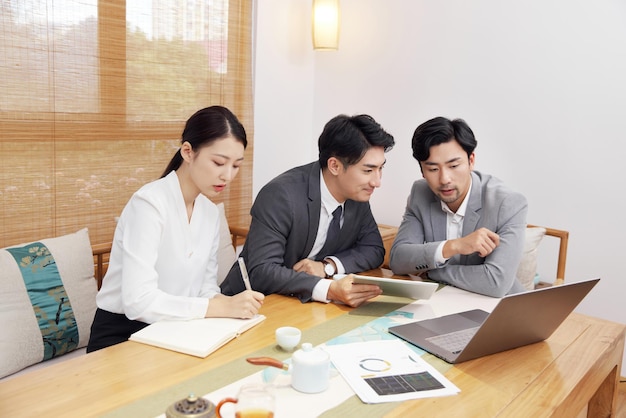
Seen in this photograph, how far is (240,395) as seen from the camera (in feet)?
3.48

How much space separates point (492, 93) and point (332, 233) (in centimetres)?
140

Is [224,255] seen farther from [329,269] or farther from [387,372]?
[387,372]

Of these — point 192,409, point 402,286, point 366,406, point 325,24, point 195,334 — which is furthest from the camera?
point 325,24

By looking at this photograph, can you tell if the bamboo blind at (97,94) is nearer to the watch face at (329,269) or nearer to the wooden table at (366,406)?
the watch face at (329,269)

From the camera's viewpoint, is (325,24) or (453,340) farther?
(325,24)

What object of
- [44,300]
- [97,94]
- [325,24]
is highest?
[325,24]

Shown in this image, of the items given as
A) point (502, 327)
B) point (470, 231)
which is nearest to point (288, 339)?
point (502, 327)

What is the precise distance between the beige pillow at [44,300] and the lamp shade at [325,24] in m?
1.80

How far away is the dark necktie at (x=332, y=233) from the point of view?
2.23m

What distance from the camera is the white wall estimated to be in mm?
2801

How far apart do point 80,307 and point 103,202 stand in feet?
2.27

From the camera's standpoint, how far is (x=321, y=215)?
2.22 m

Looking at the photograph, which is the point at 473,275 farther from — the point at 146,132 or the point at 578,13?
the point at 146,132

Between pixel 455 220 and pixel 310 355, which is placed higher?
pixel 455 220
